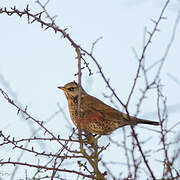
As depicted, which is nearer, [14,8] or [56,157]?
[56,157]

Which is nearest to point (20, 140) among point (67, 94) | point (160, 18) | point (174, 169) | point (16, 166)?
point (16, 166)

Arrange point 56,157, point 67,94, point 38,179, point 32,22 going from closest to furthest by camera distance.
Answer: point 38,179 → point 56,157 → point 32,22 → point 67,94

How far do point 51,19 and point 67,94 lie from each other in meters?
2.55

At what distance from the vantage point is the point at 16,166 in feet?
9.04

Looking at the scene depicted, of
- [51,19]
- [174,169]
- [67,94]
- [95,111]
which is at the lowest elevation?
[174,169]

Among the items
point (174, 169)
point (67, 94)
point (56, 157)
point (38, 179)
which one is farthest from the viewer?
point (67, 94)

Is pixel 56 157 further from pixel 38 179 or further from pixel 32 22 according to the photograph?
pixel 32 22

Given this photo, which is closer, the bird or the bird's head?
the bird

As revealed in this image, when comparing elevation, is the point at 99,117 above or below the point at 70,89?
below

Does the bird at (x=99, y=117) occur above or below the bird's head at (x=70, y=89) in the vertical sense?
below

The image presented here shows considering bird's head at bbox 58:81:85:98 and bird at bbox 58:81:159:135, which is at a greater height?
bird's head at bbox 58:81:85:98

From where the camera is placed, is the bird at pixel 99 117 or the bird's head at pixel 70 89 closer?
the bird at pixel 99 117

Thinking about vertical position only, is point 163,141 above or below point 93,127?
below

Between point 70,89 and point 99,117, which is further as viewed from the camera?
point 70,89
